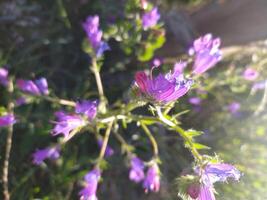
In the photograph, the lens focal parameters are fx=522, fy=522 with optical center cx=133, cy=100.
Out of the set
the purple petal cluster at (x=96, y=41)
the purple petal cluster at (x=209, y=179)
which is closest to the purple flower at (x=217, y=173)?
the purple petal cluster at (x=209, y=179)

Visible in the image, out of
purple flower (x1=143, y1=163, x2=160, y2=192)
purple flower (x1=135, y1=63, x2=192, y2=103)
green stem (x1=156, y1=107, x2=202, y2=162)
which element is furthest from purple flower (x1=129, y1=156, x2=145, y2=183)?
purple flower (x1=135, y1=63, x2=192, y2=103)

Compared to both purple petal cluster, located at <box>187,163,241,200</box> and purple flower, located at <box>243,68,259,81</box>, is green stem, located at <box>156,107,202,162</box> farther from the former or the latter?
purple flower, located at <box>243,68,259,81</box>

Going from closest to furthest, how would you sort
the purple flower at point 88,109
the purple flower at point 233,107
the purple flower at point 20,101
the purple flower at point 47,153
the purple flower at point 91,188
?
the purple flower at point 88,109, the purple flower at point 91,188, the purple flower at point 47,153, the purple flower at point 20,101, the purple flower at point 233,107

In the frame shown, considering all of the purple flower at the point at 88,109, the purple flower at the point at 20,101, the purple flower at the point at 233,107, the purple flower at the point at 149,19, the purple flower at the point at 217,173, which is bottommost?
the purple flower at the point at 217,173

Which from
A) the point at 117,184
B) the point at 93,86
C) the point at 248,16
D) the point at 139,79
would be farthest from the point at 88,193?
the point at 248,16

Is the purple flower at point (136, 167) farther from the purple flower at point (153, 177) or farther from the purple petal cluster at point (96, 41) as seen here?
the purple petal cluster at point (96, 41)

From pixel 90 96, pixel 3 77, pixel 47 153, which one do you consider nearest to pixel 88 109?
pixel 47 153

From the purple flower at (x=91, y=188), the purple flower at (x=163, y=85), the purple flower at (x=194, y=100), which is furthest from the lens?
the purple flower at (x=194, y=100)

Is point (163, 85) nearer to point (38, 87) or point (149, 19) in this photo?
point (38, 87)

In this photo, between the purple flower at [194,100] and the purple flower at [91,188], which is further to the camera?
the purple flower at [194,100]

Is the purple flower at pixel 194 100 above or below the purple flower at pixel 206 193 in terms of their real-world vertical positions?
above
